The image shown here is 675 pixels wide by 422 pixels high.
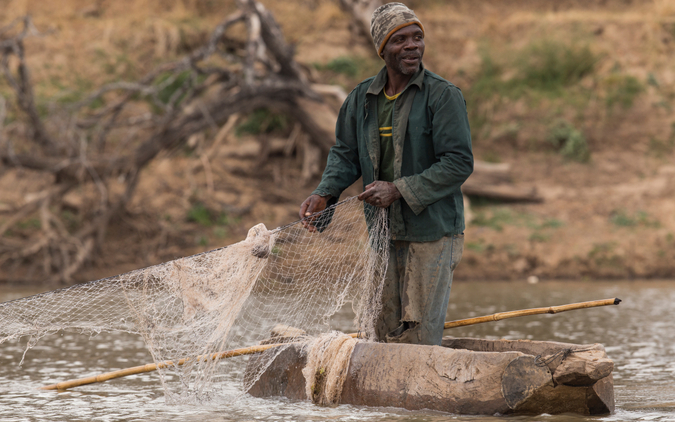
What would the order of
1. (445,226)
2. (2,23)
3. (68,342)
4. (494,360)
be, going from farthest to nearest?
(2,23)
(68,342)
(445,226)
(494,360)

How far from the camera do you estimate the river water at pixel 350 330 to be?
435 centimetres

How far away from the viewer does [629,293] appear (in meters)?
9.68

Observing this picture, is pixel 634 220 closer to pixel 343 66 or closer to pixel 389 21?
pixel 343 66

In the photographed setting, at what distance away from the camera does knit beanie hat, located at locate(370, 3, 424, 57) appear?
4359mm

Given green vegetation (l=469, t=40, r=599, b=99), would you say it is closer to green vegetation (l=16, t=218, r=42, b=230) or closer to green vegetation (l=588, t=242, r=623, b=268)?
green vegetation (l=588, t=242, r=623, b=268)

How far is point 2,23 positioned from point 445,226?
53.1 feet

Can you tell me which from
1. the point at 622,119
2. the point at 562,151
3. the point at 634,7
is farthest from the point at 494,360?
the point at 634,7

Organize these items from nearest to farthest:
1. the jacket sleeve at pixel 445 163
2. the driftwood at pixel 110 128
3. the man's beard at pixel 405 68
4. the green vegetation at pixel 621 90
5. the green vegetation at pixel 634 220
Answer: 1. the jacket sleeve at pixel 445 163
2. the man's beard at pixel 405 68
3. the driftwood at pixel 110 128
4. the green vegetation at pixel 634 220
5. the green vegetation at pixel 621 90

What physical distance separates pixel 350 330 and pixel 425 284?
9.04 feet

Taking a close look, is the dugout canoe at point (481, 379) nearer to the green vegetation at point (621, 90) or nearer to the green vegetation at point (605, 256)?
the green vegetation at point (605, 256)

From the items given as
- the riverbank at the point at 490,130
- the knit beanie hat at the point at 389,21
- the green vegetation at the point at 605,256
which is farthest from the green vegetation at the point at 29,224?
the knit beanie hat at the point at 389,21

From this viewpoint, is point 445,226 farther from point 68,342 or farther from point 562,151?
point 562,151

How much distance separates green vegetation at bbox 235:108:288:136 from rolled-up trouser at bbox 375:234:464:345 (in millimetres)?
9680

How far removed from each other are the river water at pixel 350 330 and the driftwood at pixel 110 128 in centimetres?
140
